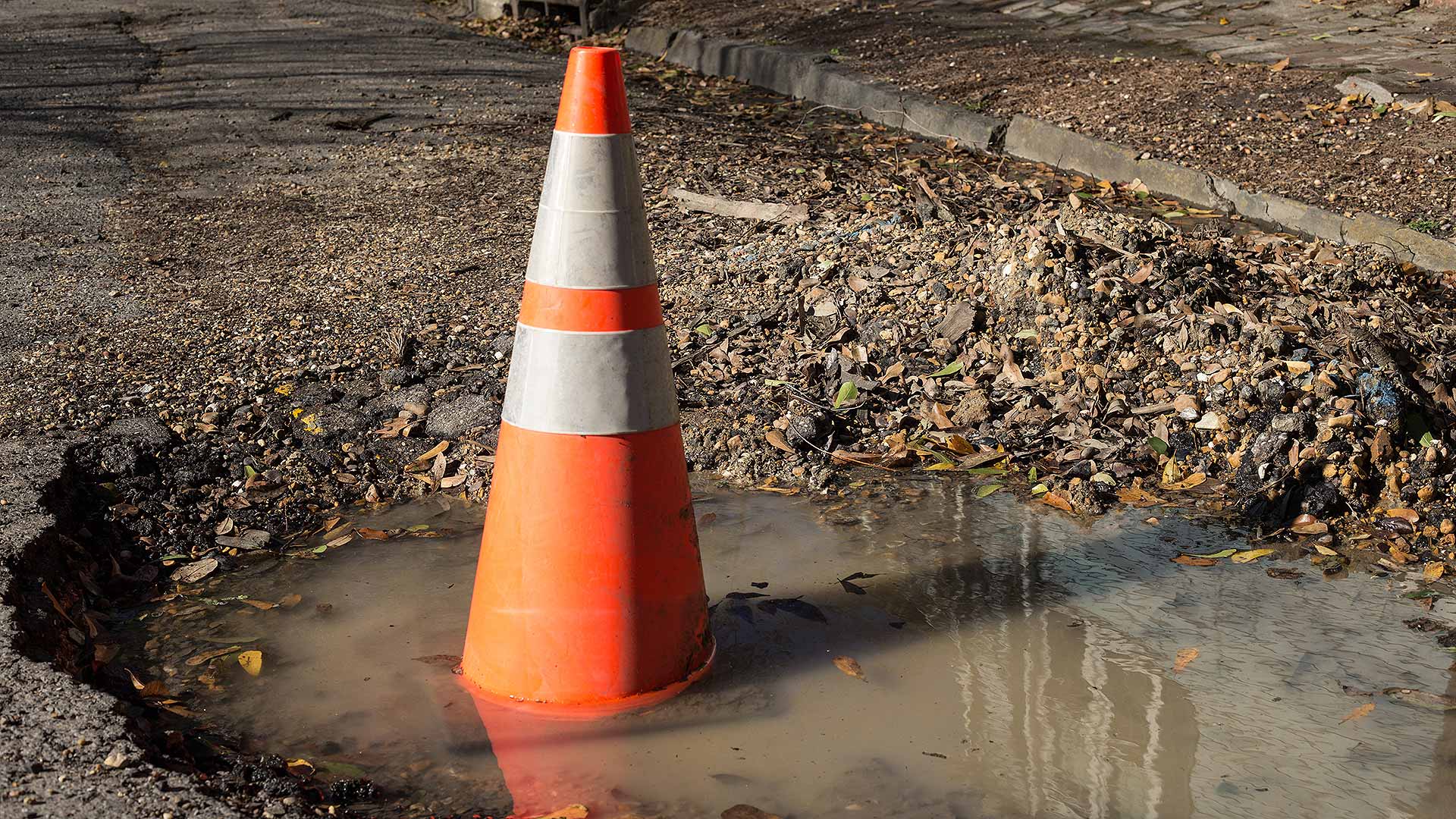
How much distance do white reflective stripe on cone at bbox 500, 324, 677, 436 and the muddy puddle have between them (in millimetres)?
592

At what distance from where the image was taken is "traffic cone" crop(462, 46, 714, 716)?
8.30 feet

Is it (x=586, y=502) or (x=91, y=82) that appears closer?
(x=586, y=502)

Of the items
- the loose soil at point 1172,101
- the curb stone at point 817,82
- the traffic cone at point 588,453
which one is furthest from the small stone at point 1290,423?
the curb stone at point 817,82

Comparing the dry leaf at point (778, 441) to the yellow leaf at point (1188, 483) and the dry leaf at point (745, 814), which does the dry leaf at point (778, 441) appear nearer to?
the yellow leaf at point (1188, 483)

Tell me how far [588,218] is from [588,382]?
1.08 feet

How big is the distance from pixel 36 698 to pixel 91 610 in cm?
62

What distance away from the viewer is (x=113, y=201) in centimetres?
628

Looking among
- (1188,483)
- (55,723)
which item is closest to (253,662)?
(55,723)

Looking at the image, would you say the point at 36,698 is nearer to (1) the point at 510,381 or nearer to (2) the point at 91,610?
(2) the point at 91,610

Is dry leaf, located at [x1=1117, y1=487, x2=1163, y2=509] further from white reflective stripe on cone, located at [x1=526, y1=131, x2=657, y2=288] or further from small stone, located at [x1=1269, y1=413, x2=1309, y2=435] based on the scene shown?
white reflective stripe on cone, located at [x1=526, y1=131, x2=657, y2=288]

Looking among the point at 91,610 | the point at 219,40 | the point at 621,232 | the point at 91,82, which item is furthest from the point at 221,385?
the point at 219,40

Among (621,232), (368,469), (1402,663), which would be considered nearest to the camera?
(621,232)

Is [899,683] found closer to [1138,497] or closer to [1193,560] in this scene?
[1193,560]

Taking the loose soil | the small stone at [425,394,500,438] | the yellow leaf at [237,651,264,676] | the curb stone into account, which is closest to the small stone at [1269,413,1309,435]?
the small stone at [425,394,500,438]
